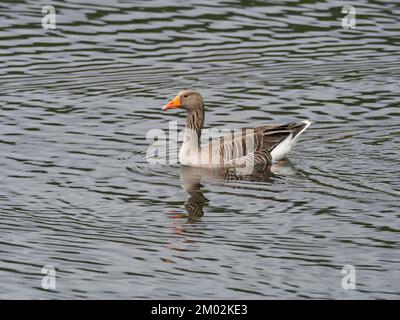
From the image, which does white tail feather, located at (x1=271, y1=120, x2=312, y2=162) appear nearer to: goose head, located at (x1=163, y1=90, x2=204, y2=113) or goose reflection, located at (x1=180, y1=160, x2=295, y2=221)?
goose reflection, located at (x1=180, y1=160, x2=295, y2=221)

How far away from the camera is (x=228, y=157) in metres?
20.3

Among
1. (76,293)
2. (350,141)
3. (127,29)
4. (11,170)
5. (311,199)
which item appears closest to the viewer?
(76,293)

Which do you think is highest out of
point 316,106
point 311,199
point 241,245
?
point 316,106

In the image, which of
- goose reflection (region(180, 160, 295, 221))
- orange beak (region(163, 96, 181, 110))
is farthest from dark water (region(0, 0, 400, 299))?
orange beak (region(163, 96, 181, 110))

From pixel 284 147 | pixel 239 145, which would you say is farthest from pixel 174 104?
pixel 284 147

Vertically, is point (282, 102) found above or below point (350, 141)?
above

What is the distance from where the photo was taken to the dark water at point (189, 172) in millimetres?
14781

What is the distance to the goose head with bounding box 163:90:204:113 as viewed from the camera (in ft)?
67.6

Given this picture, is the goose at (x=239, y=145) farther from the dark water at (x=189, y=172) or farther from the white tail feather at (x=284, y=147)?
the dark water at (x=189, y=172)

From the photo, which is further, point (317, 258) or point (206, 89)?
point (206, 89)

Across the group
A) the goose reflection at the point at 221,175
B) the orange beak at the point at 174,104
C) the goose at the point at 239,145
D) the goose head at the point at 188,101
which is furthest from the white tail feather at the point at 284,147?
the orange beak at the point at 174,104

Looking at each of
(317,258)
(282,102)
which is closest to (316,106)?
(282,102)

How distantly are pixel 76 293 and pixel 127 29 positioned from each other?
556 inches

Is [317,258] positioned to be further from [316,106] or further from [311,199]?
[316,106]
